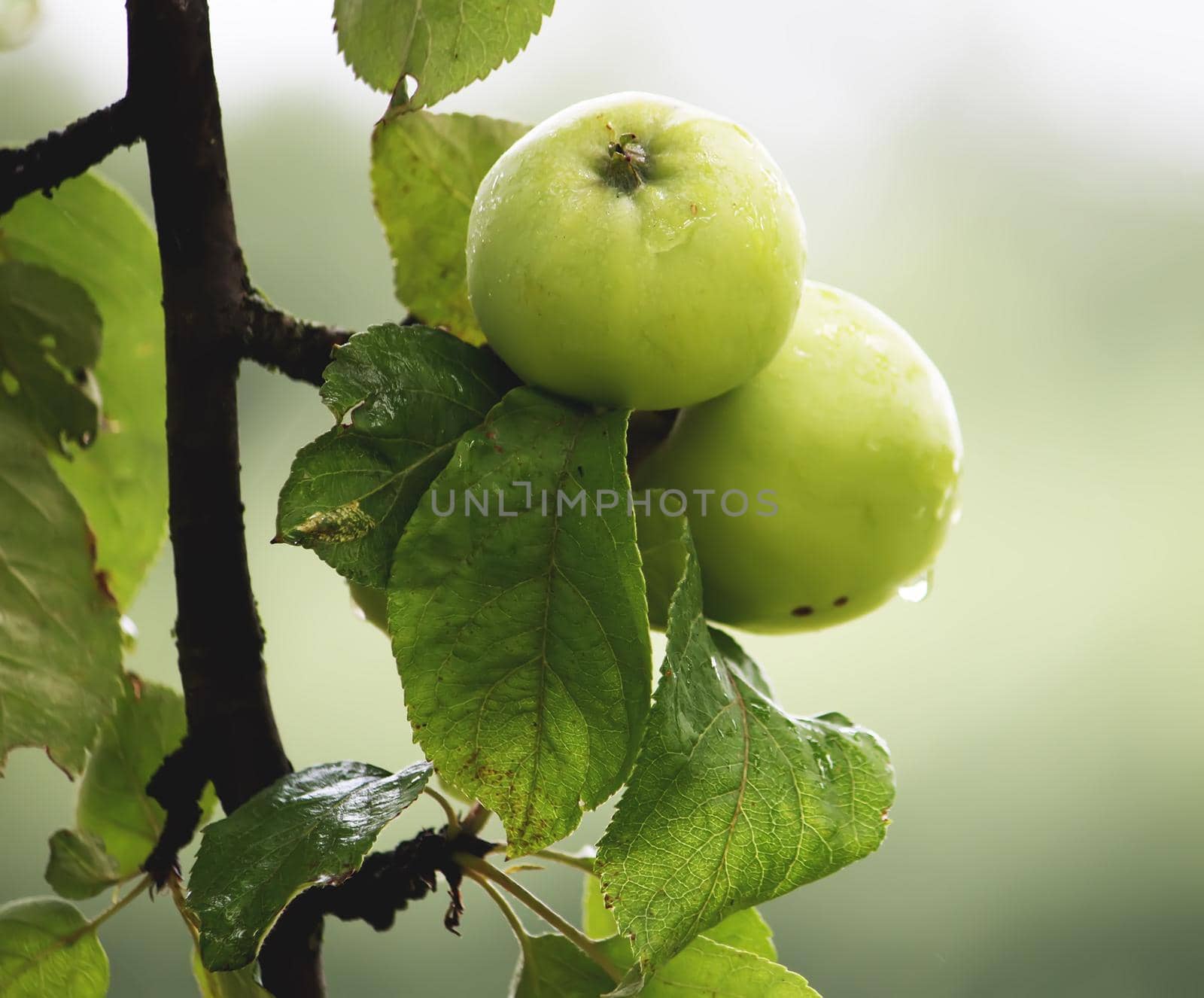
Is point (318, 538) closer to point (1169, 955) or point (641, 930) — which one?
point (641, 930)

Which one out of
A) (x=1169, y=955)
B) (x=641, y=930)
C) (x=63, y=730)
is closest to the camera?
(x=641, y=930)

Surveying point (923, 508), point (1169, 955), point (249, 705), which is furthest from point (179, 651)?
point (1169, 955)

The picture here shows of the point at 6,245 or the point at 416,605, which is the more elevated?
the point at 6,245

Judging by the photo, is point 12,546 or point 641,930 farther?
point 12,546

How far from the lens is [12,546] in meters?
0.42

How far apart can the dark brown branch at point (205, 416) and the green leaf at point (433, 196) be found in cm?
9

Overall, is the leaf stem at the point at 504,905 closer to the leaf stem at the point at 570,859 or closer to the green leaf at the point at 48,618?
the leaf stem at the point at 570,859

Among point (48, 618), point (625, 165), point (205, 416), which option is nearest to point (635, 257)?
point (625, 165)

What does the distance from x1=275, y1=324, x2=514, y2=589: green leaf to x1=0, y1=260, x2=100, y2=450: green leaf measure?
200 mm

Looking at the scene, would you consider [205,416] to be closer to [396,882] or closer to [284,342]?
[284,342]

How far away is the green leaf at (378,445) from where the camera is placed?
31cm

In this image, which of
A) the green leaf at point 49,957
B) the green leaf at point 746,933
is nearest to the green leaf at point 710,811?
the green leaf at point 746,933

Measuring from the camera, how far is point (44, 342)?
0.47m

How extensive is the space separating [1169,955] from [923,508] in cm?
272
